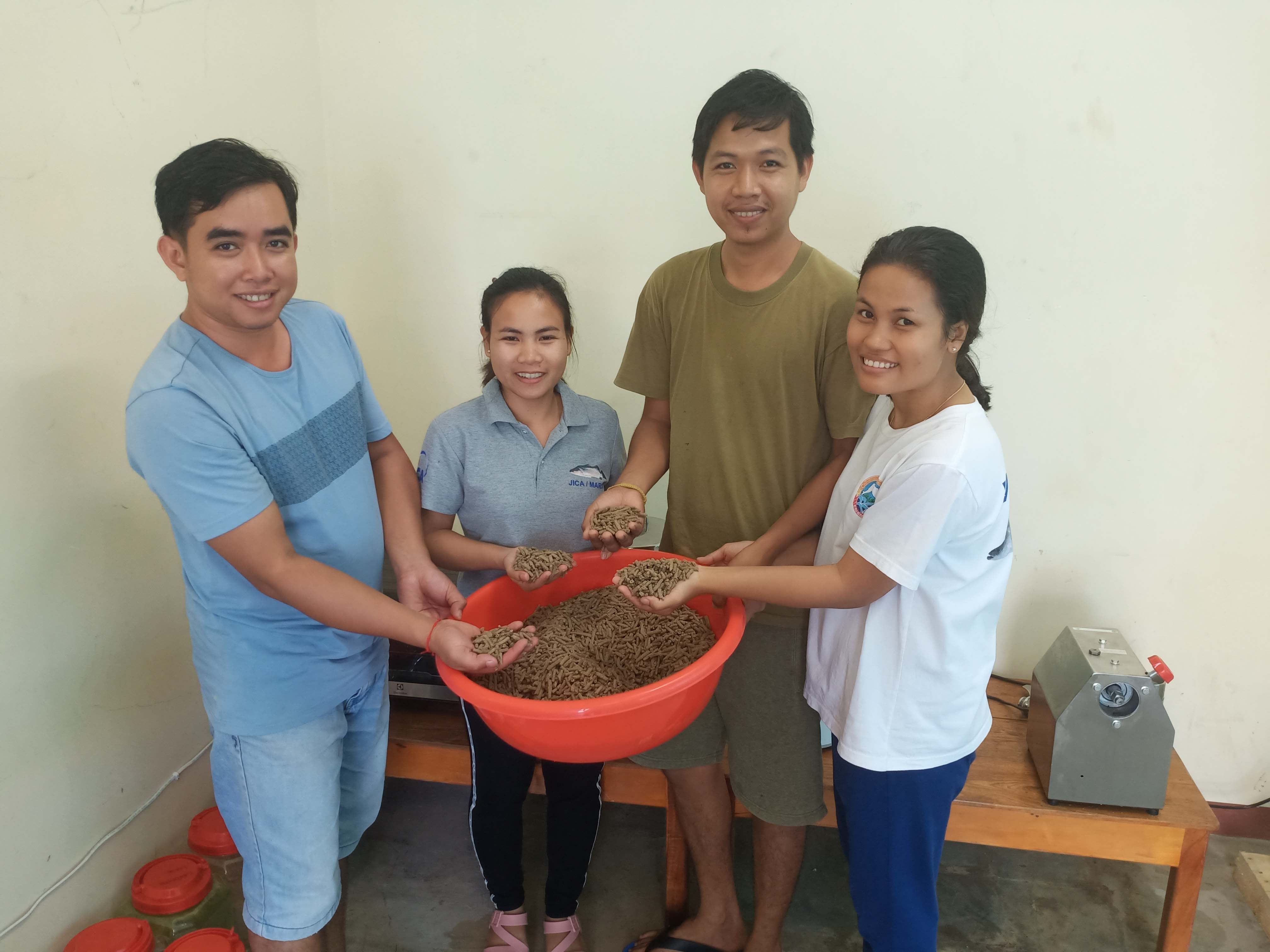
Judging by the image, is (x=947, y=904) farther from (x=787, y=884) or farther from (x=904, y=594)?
(x=904, y=594)

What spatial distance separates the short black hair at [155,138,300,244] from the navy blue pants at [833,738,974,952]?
131 centimetres

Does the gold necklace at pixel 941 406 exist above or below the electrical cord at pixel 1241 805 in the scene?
above

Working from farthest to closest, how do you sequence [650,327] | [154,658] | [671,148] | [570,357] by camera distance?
[570,357], [671,148], [154,658], [650,327]

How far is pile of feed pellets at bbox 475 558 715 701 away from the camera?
1286 mm

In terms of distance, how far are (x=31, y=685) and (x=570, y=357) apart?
1.43 metres

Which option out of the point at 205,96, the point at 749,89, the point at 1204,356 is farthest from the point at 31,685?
the point at 1204,356

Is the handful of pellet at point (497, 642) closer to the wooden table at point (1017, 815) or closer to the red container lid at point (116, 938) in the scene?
the wooden table at point (1017, 815)

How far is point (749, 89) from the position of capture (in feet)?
4.30

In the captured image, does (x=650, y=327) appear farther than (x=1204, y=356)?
No

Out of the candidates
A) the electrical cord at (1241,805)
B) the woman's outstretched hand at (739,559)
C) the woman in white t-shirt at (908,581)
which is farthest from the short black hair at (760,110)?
the electrical cord at (1241,805)

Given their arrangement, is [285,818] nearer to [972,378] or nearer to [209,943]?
[209,943]

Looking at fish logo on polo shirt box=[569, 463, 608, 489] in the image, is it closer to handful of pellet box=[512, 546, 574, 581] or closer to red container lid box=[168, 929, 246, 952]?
handful of pellet box=[512, 546, 574, 581]

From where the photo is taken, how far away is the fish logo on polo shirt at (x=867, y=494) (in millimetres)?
1261

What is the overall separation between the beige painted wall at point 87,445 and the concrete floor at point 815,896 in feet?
1.79
